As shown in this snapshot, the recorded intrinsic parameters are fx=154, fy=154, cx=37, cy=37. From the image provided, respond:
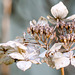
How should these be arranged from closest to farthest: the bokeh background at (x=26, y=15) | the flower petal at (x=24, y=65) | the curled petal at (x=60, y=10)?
the flower petal at (x=24, y=65), the curled petal at (x=60, y=10), the bokeh background at (x=26, y=15)

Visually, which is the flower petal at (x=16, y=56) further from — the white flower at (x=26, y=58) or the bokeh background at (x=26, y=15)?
the bokeh background at (x=26, y=15)

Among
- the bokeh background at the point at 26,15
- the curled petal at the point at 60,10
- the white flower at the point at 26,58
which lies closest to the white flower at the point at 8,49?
the white flower at the point at 26,58

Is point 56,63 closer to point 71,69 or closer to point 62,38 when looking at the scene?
point 62,38

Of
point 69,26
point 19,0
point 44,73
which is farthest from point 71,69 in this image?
point 69,26

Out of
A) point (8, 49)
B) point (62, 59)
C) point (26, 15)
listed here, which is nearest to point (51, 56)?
point (62, 59)

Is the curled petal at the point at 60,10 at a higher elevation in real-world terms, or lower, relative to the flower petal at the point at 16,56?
higher

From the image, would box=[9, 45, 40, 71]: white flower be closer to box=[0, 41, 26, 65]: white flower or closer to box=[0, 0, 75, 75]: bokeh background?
box=[0, 41, 26, 65]: white flower

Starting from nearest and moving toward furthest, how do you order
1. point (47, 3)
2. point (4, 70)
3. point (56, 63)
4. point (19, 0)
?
point (56, 63), point (4, 70), point (47, 3), point (19, 0)

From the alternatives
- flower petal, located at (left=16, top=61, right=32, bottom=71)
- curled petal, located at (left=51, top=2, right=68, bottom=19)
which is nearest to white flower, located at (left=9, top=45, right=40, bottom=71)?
flower petal, located at (left=16, top=61, right=32, bottom=71)

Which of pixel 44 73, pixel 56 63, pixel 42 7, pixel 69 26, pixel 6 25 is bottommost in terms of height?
pixel 44 73
